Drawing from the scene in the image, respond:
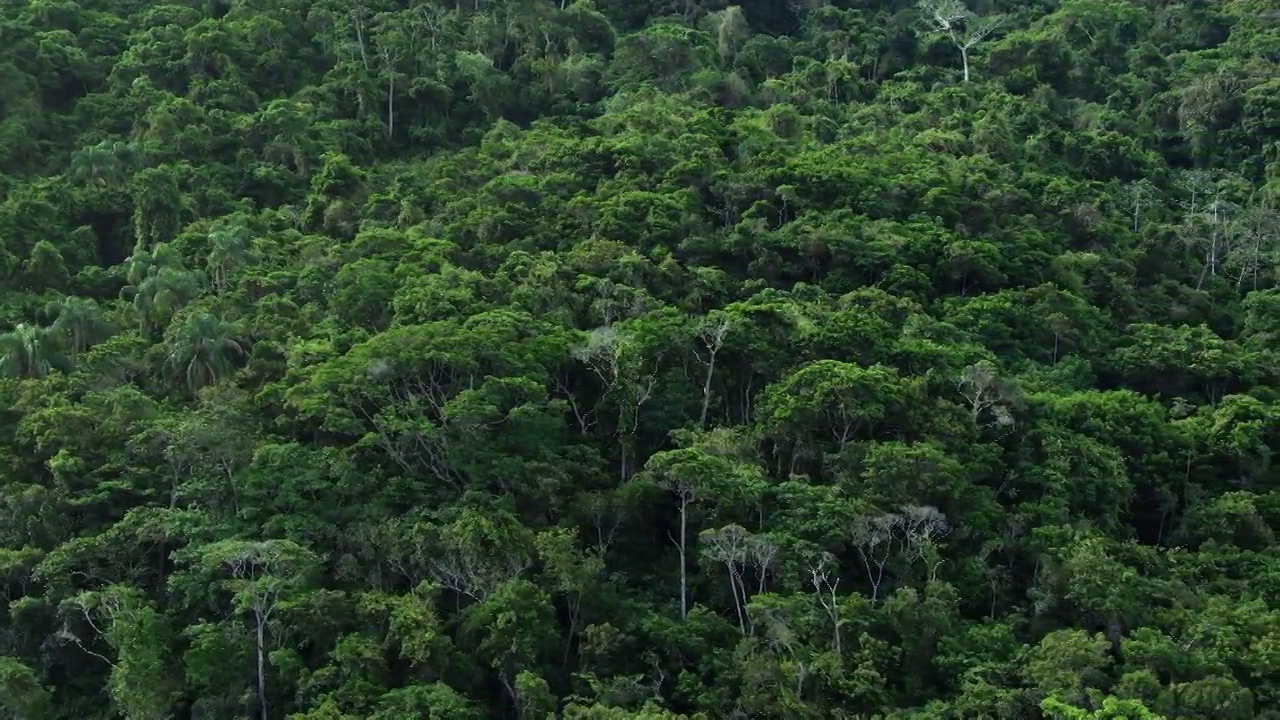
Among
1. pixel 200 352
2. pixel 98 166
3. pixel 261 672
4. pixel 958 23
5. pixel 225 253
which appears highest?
pixel 958 23

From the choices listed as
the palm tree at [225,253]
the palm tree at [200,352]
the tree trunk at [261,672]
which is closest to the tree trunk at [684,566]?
the tree trunk at [261,672]

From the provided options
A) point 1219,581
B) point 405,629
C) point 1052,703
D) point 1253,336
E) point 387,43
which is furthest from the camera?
point 387,43

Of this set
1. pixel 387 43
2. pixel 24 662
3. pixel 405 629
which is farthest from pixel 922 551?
pixel 387 43

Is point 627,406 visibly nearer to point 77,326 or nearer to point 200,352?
point 200,352

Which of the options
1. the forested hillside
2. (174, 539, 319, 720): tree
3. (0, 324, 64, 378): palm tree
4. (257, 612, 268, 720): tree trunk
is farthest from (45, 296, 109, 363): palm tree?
(257, 612, 268, 720): tree trunk

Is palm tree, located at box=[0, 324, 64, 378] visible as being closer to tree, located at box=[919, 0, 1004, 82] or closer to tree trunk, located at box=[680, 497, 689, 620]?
tree trunk, located at box=[680, 497, 689, 620]

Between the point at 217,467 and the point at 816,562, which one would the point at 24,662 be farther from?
the point at 816,562

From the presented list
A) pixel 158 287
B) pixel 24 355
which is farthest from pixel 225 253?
pixel 24 355
